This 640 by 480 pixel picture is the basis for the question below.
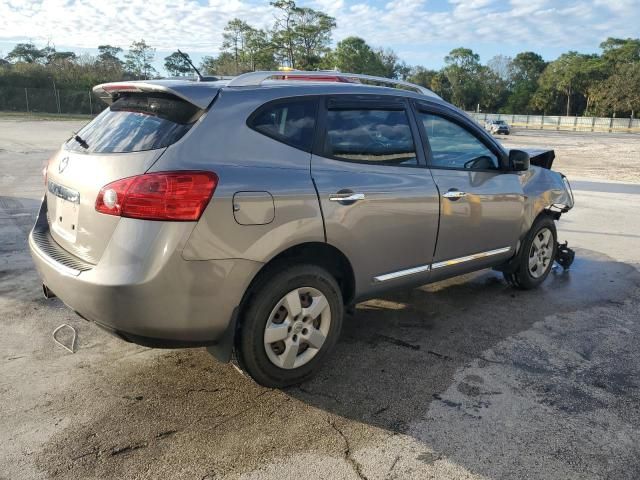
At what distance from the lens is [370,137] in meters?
3.63

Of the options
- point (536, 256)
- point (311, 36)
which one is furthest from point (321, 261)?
point (311, 36)

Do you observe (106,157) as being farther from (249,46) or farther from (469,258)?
(249,46)

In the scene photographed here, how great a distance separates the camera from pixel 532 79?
108 metres

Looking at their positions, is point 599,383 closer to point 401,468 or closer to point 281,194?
point 401,468

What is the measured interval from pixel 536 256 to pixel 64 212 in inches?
169

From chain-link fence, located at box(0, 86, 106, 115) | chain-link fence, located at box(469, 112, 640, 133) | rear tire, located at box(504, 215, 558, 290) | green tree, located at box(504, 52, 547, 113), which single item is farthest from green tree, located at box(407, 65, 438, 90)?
rear tire, located at box(504, 215, 558, 290)

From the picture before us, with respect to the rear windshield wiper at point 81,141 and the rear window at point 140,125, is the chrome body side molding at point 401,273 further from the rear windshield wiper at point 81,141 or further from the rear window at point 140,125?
the rear windshield wiper at point 81,141

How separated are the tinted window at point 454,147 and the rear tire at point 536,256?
952 millimetres

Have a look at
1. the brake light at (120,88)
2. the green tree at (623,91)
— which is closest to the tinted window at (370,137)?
the brake light at (120,88)

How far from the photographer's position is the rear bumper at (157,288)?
2.64 m

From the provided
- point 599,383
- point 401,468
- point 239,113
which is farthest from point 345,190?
point 599,383

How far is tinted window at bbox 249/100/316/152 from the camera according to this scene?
3.09 m

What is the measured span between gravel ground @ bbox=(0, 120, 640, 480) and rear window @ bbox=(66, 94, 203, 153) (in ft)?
4.77

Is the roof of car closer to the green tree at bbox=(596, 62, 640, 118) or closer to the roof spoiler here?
the roof spoiler
